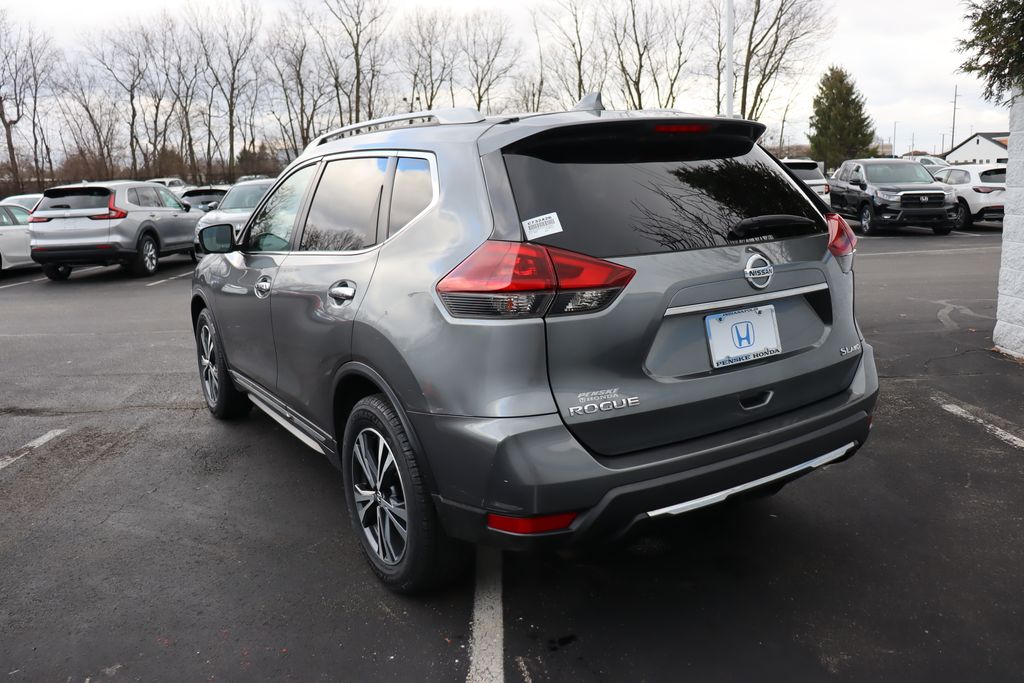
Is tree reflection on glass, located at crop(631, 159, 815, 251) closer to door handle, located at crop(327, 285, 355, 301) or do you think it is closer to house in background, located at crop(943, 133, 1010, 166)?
door handle, located at crop(327, 285, 355, 301)

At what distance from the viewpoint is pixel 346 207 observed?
341 cm

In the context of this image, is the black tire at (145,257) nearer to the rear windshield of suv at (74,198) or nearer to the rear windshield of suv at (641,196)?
the rear windshield of suv at (74,198)

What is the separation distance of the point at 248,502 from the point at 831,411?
2.80m

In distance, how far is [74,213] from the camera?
47.0ft

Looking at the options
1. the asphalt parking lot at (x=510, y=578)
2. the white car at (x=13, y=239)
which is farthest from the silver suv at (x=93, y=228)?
the asphalt parking lot at (x=510, y=578)

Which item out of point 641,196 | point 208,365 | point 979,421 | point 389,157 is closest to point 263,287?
point 389,157

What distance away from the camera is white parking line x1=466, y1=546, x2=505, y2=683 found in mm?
A: 2539

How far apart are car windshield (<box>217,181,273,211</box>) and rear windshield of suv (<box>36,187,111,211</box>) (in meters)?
2.12

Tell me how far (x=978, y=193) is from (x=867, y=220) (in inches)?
119

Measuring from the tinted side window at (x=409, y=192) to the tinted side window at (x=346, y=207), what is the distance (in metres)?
0.13

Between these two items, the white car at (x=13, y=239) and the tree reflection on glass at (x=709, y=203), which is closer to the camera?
the tree reflection on glass at (x=709, y=203)

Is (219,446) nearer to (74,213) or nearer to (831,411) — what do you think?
(831,411)

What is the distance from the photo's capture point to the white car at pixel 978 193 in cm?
1969

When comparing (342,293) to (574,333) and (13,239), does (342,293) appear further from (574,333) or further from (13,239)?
(13,239)
